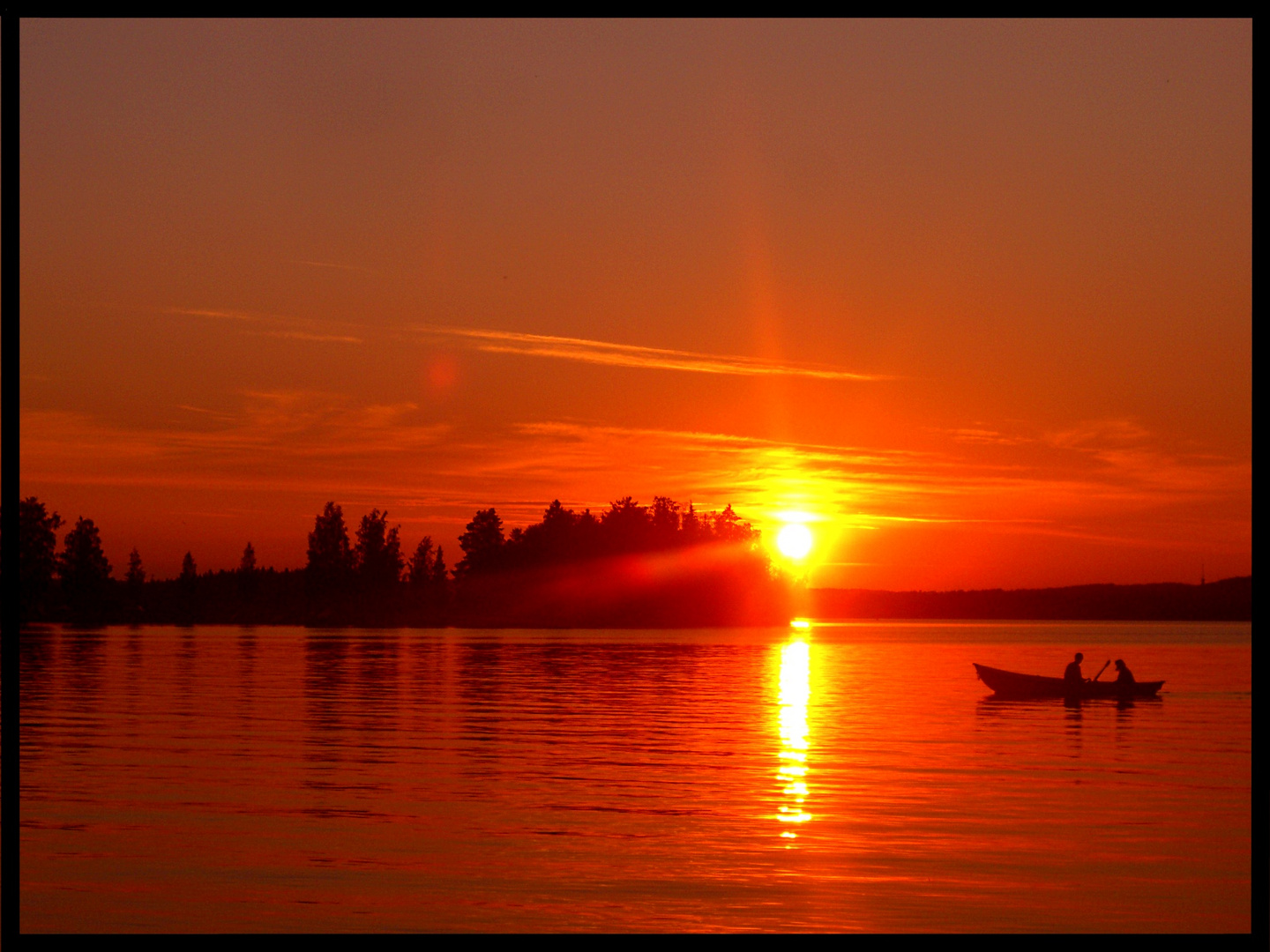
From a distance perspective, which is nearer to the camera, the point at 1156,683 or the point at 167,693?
the point at 1156,683

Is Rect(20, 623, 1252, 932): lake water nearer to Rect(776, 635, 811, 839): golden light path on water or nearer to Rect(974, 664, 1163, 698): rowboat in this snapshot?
Rect(776, 635, 811, 839): golden light path on water

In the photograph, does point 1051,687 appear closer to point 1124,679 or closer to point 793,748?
point 1124,679

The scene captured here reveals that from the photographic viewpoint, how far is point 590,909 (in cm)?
1988

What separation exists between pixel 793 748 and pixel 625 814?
1517 cm

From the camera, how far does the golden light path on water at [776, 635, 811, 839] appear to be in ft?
94.3

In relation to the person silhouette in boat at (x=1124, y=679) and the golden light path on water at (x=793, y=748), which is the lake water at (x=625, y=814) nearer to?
the golden light path on water at (x=793, y=748)

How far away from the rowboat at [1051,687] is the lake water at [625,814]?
90cm

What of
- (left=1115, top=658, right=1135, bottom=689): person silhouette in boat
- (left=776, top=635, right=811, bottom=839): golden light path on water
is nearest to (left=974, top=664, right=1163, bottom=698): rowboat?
(left=1115, top=658, right=1135, bottom=689): person silhouette in boat

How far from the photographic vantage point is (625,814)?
2844cm

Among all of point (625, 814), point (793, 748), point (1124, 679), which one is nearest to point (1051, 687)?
point (1124, 679)
